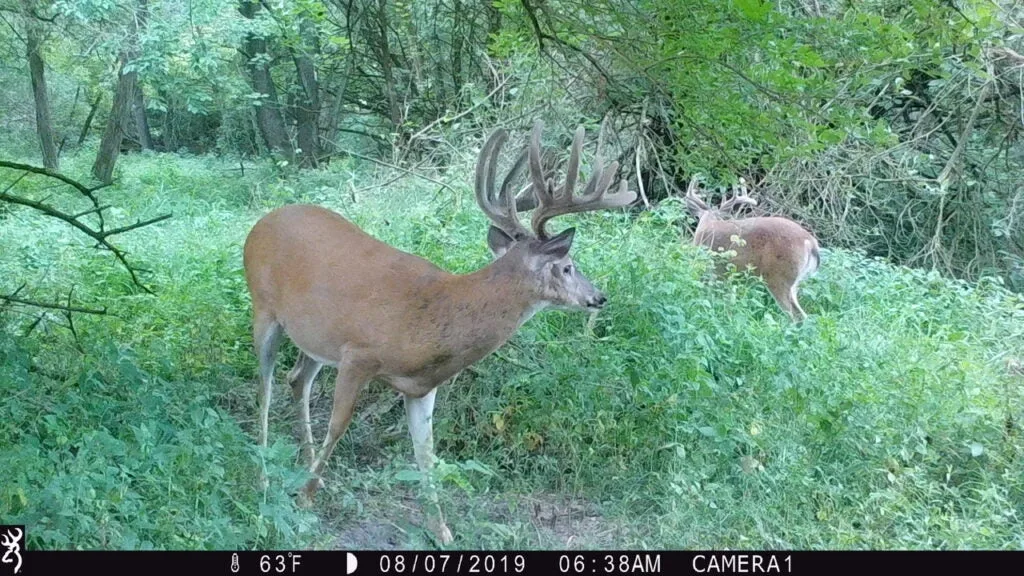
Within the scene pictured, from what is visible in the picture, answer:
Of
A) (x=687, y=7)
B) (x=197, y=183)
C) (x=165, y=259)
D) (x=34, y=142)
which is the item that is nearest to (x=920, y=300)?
(x=687, y=7)

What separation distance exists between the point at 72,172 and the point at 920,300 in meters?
12.4

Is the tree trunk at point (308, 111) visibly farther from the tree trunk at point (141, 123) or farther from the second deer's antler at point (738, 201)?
the second deer's antler at point (738, 201)

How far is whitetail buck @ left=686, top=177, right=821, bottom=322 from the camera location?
9023mm

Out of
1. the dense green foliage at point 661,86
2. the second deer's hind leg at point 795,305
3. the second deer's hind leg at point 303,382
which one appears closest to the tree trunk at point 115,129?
the dense green foliage at point 661,86

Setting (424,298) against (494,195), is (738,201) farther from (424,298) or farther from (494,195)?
(424,298)

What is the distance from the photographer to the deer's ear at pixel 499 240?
5312mm

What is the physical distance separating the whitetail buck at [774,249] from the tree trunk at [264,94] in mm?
7454

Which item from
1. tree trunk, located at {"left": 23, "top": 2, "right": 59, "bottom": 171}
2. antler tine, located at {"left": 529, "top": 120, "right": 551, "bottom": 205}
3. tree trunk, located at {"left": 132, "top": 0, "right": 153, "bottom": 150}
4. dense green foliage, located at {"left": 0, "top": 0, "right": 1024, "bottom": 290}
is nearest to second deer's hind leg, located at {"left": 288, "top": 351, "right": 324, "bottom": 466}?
antler tine, located at {"left": 529, "top": 120, "right": 551, "bottom": 205}

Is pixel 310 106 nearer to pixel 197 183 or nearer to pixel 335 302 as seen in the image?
pixel 197 183

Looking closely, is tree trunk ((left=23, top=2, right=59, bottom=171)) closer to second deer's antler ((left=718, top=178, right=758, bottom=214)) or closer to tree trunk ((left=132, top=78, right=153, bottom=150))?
tree trunk ((left=132, top=78, right=153, bottom=150))

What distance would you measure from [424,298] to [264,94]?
10886 mm
